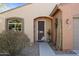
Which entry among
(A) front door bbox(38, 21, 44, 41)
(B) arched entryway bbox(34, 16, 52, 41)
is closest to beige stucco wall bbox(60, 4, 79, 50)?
(B) arched entryway bbox(34, 16, 52, 41)

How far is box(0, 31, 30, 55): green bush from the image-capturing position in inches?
489

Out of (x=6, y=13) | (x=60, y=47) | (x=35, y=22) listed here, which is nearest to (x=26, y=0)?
(x=60, y=47)

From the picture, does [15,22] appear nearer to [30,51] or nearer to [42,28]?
[42,28]

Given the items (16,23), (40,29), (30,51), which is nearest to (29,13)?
(16,23)

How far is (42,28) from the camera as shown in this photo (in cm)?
1888

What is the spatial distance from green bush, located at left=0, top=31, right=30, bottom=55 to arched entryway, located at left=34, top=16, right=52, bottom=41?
17.2ft

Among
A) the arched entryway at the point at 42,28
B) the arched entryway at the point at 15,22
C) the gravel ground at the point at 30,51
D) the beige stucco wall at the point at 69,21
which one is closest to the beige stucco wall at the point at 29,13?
the arched entryway at the point at 15,22

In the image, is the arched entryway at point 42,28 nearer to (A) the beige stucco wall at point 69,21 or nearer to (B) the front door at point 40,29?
(B) the front door at point 40,29

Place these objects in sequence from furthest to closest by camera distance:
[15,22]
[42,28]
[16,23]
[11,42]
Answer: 1. [42,28]
2. [15,22]
3. [16,23]
4. [11,42]

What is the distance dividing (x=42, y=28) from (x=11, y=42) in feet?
21.9

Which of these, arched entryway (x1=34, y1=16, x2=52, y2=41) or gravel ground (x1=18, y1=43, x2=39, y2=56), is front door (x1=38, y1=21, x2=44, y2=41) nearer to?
arched entryway (x1=34, y1=16, x2=52, y2=41)

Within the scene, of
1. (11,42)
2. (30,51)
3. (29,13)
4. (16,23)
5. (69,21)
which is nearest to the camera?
(11,42)

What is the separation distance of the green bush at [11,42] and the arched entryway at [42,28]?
523 centimetres

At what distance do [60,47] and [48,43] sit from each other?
1.87 metres
